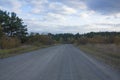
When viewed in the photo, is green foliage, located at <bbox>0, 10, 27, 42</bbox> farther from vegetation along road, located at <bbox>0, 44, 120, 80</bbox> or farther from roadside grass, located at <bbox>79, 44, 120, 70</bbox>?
vegetation along road, located at <bbox>0, 44, 120, 80</bbox>

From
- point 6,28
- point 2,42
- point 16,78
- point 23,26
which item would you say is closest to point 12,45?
point 2,42

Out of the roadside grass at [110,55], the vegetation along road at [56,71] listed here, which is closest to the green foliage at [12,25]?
the roadside grass at [110,55]

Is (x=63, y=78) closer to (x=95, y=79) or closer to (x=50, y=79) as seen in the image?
(x=50, y=79)

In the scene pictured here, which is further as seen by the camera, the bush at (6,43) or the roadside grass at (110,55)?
the bush at (6,43)

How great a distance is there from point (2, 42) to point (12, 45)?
4.06 m

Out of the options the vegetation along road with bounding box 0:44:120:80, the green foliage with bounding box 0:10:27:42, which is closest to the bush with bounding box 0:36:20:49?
the green foliage with bounding box 0:10:27:42

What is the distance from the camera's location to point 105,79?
11.2 meters

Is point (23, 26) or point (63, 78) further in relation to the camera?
point (23, 26)

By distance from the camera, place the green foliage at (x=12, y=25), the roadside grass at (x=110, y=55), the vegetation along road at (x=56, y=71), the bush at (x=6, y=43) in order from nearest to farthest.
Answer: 1. the vegetation along road at (x=56, y=71)
2. the roadside grass at (x=110, y=55)
3. the bush at (x=6, y=43)
4. the green foliage at (x=12, y=25)

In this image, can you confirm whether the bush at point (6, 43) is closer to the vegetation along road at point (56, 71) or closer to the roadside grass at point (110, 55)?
the roadside grass at point (110, 55)

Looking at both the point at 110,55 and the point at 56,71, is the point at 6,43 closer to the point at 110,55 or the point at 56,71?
the point at 110,55

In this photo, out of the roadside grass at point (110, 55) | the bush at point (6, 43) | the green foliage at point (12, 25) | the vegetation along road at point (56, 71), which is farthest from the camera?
the green foliage at point (12, 25)

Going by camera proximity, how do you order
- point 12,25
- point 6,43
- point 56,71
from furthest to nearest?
1. point 12,25
2. point 6,43
3. point 56,71

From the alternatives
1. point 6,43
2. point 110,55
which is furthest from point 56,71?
point 6,43
